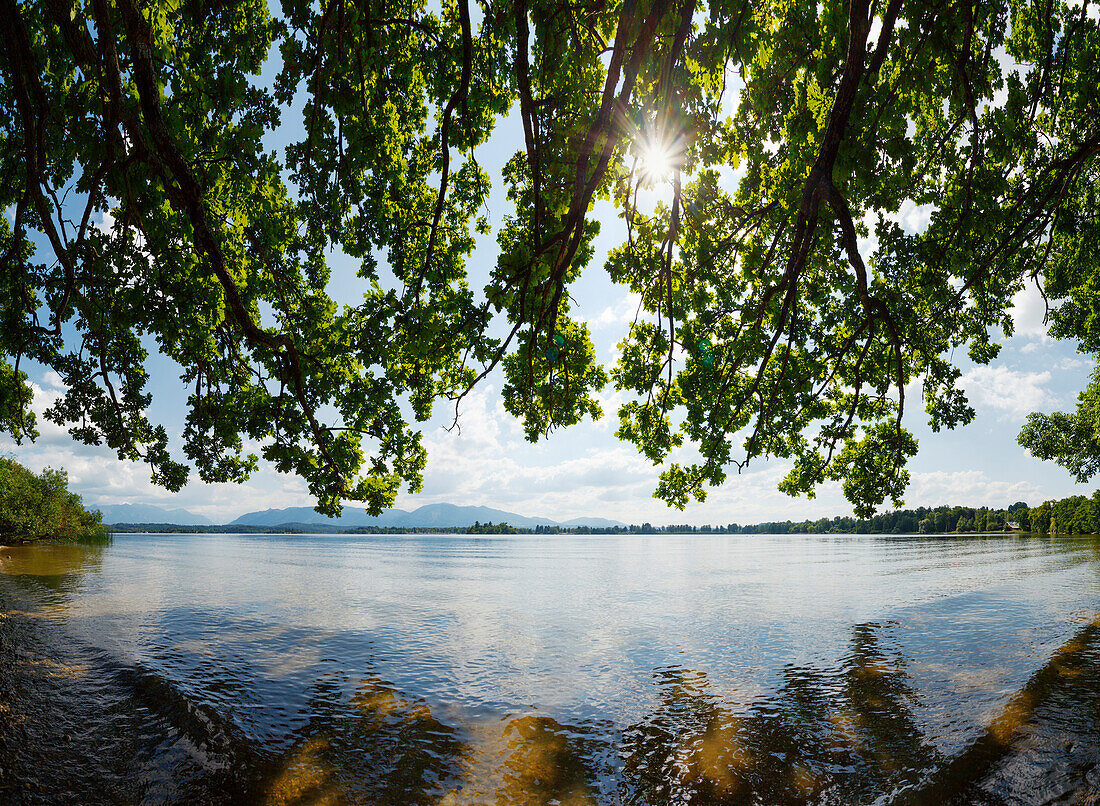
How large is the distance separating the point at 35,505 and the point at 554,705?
82206 mm

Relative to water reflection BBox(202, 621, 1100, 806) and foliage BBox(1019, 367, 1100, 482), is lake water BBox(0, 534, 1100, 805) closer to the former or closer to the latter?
water reflection BBox(202, 621, 1100, 806)

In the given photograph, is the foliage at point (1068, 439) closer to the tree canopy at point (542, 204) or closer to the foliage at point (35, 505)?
the tree canopy at point (542, 204)

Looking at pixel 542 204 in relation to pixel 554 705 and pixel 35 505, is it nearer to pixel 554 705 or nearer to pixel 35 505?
pixel 554 705

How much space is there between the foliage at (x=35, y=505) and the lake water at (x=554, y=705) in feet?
178

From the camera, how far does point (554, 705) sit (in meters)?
9.84

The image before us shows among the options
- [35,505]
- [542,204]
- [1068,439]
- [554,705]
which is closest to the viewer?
[542,204]

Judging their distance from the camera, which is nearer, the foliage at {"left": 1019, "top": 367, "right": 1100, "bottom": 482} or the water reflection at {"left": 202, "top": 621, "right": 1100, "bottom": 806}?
the water reflection at {"left": 202, "top": 621, "right": 1100, "bottom": 806}

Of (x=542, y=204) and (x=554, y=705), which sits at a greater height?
(x=542, y=204)

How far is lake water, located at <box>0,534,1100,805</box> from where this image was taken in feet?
21.1

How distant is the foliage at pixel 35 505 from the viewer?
58344mm

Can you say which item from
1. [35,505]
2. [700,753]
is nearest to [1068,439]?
[700,753]

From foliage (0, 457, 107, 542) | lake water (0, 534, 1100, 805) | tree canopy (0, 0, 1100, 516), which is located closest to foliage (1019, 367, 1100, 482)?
lake water (0, 534, 1100, 805)

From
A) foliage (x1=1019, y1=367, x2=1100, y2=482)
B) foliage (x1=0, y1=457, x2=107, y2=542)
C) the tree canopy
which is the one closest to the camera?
the tree canopy

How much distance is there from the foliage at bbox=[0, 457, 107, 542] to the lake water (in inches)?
2131
